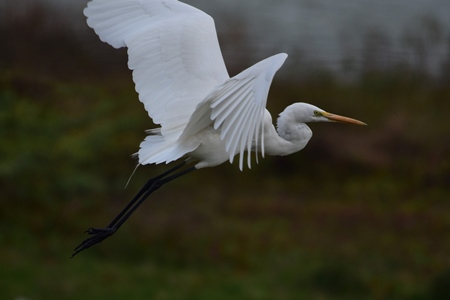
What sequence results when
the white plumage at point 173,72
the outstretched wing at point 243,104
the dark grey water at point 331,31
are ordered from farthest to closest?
the dark grey water at point 331,31 < the white plumage at point 173,72 < the outstretched wing at point 243,104

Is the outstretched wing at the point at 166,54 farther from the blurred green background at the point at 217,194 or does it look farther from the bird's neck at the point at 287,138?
the blurred green background at the point at 217,194

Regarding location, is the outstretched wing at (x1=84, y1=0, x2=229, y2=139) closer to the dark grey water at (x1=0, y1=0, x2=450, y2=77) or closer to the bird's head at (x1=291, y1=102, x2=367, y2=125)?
the bird's head at (x1=291, y1=102, x2=367, y2=125)

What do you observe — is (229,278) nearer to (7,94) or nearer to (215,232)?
(215,232)

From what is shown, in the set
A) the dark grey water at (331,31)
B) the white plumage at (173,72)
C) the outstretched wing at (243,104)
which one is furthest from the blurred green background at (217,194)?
the outstretched wing at (243,104)

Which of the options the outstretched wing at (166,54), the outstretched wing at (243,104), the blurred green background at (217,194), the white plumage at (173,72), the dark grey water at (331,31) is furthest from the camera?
the dark grey water at (331,31)

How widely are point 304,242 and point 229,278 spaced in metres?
1.11

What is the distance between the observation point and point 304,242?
12.3m

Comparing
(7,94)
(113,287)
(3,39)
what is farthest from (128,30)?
(3,39)

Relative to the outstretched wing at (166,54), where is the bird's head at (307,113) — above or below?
below

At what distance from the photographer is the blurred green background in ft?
37.6

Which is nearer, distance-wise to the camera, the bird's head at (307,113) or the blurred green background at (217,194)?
the bird's head at (307,113)

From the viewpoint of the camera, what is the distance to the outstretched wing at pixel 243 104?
5863 millimetres

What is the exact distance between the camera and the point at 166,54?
6969mm

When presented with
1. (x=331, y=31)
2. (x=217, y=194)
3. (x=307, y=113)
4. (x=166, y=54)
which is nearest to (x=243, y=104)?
(x=307, y=113)
